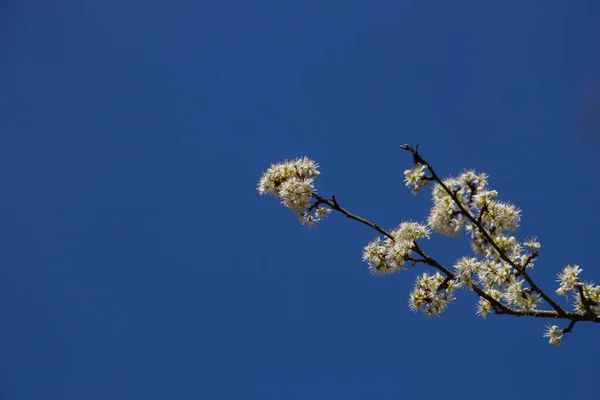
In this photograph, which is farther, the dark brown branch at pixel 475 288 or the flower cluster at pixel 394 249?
the flower cluster at pixel 394 249

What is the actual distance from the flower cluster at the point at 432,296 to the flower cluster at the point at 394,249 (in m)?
0.32

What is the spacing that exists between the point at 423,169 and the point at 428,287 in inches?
54.0

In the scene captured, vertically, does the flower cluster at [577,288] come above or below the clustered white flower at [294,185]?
below

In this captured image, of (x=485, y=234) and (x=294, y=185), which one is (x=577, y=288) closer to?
(x=485, y=234)

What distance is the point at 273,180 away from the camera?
21.0 feet

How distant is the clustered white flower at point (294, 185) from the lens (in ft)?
20.2

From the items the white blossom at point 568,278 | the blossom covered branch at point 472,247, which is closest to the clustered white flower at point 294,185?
the blossom covered branch at point 472,247

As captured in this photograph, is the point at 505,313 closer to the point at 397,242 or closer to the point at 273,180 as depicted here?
the point at 397,242

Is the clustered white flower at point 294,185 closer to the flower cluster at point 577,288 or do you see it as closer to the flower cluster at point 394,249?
the flower cluster at point 394,249

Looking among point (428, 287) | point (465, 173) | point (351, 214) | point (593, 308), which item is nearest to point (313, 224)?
point (351, 214)

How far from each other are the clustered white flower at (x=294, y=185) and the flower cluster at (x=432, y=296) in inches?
50.7

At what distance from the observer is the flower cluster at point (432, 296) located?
19.1 ft

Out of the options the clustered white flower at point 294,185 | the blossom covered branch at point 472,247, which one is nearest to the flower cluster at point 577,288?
the blossom covered branch at point 472,247

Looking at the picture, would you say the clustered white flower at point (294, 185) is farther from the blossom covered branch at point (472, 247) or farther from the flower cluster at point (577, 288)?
the flower cluster at point (577, 288)
